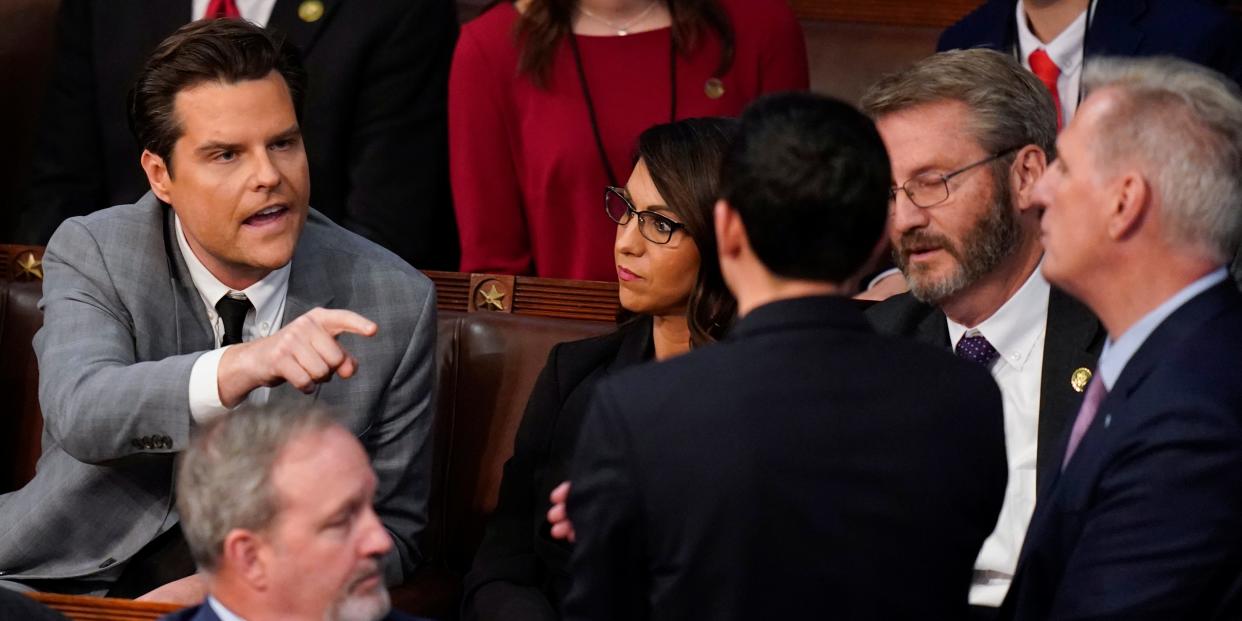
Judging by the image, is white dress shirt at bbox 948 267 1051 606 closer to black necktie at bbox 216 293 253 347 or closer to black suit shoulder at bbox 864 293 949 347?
black suit shoulder at bbox 864 293 949 347

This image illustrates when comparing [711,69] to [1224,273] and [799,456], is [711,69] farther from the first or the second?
[799,456]

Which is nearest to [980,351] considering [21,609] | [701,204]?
[701,204]

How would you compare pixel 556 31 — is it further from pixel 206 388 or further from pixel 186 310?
pixel 206 388

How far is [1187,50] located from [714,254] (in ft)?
4.10

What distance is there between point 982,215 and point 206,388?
3.79 ft

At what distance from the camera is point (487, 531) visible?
2.63 m

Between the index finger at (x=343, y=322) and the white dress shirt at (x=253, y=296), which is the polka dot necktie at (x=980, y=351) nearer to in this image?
the index finger at (x=343, y=322)

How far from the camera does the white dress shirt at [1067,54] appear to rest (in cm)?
333

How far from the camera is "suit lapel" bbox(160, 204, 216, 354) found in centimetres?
259

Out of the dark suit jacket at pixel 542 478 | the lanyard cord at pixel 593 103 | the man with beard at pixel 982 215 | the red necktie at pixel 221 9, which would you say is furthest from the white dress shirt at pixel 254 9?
the man with beard at pixel 982 215

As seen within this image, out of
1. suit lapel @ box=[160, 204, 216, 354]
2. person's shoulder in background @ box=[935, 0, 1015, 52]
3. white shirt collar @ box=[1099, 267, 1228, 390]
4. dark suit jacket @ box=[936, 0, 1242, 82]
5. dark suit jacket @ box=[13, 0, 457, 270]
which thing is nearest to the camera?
white shirt collar @ box=[1099, 267, 1228, 390]

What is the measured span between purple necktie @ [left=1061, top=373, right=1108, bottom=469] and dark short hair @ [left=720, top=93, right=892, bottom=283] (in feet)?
1.74

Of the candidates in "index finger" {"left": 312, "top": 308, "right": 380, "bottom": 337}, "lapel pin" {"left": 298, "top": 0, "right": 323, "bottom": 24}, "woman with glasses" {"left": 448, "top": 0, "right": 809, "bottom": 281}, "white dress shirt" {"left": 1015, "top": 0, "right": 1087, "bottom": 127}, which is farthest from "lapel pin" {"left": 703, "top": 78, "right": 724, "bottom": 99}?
"index finger" {"left": 312, "top": 308, "right": 380, "bottom": 337}

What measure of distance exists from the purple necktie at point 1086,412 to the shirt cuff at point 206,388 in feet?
3.70
